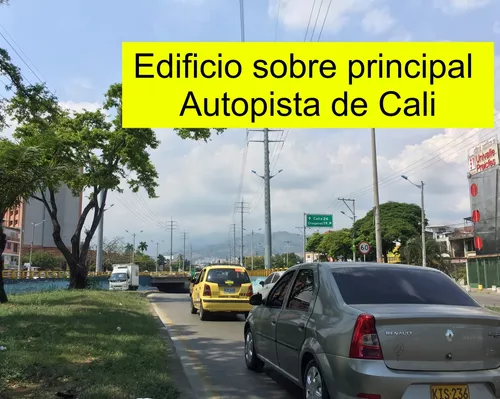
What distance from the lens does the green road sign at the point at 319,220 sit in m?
50.7

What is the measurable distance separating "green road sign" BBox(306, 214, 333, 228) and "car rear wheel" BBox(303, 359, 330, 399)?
45.6 meters

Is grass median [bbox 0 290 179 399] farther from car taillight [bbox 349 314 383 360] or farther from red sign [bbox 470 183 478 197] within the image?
red sign [bbox 470 183 478 197]

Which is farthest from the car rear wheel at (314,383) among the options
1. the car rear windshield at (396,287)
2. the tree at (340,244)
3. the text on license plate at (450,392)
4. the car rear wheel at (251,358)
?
the tree at (340,244)

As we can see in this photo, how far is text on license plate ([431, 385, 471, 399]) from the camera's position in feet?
14.0

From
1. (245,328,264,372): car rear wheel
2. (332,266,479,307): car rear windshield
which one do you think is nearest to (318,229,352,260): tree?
(245,328,264,372): car rear wheel

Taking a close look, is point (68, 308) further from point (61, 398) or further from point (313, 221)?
point (313, 221)

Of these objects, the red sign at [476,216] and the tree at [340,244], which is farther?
the tree at [340,244]

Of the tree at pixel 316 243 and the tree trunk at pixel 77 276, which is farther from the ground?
the tree at pixel 316 243

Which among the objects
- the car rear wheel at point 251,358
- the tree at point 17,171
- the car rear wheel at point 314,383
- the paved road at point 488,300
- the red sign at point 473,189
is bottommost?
the paved road at point 488,300

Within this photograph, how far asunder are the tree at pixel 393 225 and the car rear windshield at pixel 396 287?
192ft

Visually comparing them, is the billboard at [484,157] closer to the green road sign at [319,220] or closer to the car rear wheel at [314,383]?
the green road sign at [319,220]

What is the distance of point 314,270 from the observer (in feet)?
18.9

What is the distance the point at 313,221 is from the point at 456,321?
46.8m

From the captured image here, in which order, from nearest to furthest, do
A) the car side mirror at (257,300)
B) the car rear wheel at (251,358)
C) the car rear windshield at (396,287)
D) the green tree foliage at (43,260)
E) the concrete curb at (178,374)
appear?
the car rear windshield at (396,287) < the concrete curb at (178,374) < the car side mirror at (257,300) < the car rear wheel at (251,358) < the green tree foliage at (43,260)
